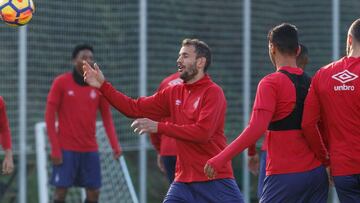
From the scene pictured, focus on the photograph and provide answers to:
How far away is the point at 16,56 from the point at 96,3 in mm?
1373

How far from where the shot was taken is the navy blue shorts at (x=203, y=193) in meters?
7.69

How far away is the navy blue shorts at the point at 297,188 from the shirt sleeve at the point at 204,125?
30.1 inches

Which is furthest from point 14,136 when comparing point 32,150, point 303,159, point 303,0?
point 303,159

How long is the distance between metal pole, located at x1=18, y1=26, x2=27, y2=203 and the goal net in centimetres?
25

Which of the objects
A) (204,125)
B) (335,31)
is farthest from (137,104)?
(335,31)

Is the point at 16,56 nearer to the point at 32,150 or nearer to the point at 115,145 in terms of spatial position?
the point at 32,150

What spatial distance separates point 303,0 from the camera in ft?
48.2

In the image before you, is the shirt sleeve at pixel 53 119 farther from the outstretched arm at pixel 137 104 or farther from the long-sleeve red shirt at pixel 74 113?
the outstretched arm at pixel 137 104

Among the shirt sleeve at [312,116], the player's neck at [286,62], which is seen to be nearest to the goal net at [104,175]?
the player's neck at [286,62]

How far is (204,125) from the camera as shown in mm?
7613

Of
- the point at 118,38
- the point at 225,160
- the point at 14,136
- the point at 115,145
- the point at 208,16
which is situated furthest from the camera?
the point at 208,16

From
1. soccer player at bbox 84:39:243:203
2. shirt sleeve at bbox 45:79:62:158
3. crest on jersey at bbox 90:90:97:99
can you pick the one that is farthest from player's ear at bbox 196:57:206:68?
crest on jersey at bbox 90:90:97:99

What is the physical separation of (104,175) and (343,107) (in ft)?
23.1

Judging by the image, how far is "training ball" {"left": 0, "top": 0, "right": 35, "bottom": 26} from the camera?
28.8 ft
